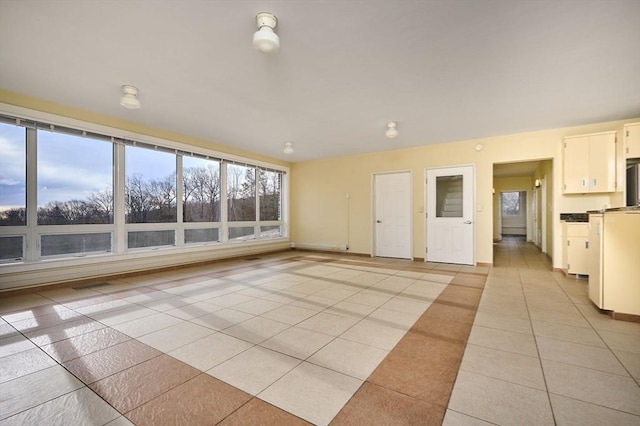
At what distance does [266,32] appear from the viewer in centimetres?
226

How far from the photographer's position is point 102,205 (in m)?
4.65

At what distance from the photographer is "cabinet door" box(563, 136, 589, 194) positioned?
4.79 meters

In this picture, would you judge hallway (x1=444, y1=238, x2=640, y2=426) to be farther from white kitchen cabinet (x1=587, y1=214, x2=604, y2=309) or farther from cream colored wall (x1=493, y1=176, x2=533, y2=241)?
cream colored wall (x1=493, y1=176, x2=533, y2=241)

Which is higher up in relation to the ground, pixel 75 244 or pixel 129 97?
pixel 129 97

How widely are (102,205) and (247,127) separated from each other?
2.73 metres

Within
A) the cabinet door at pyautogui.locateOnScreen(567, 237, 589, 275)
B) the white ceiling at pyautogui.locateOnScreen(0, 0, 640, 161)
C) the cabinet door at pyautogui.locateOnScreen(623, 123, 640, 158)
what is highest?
the white ceiling at pyautogui.locateOnScreen(0, 0, 640, 161)

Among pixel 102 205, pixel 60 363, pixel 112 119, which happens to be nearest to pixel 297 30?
pixel 60 363

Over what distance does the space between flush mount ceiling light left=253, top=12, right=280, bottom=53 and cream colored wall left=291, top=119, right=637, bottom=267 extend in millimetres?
5022

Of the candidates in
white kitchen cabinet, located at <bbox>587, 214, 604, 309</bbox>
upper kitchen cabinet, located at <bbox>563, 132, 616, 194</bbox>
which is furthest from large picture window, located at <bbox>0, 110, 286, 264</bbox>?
upper kitchen cabinet, located at <bbox>563, 132, 616, 194</bbox>

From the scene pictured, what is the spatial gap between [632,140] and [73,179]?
8.59 meters

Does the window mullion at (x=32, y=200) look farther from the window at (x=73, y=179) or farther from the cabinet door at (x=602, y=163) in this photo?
the cabinet door at (x=602, y=163)

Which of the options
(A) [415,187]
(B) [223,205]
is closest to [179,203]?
(B) [223,205]

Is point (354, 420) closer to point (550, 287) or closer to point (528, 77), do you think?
point (528, 77)

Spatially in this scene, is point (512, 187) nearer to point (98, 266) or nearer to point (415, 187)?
point (415, 187)
